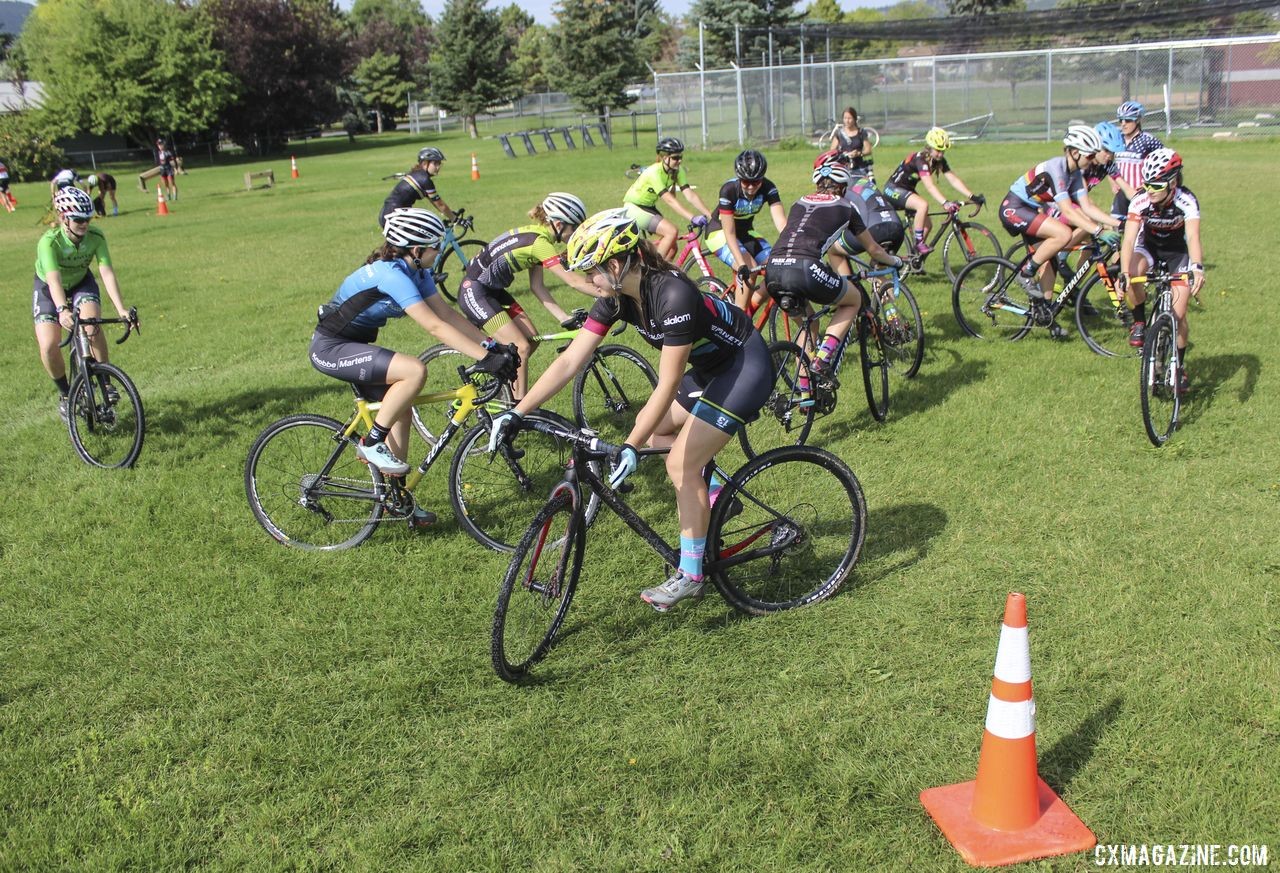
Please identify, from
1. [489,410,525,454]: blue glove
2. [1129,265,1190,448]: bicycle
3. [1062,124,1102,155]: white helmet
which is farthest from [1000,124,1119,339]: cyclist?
[489,410,525,454]: blue glove

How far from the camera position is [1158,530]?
6.34 metres

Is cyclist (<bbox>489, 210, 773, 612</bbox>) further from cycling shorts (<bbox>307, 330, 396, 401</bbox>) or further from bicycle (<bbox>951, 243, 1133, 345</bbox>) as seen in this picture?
bicycle (<bbox>951, 243, 1133, 345</bbox>)

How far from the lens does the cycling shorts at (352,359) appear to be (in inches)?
251

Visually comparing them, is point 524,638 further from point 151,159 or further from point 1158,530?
point 151,159

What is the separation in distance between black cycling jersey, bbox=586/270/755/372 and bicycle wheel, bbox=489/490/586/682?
946mm

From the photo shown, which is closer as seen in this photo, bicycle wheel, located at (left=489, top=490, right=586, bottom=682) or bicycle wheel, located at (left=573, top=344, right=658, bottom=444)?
bicycle wheel, located at (left=489, top=490, right=586, bottom=682)

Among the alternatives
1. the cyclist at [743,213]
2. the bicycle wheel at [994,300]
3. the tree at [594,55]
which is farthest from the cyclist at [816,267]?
the tree at [594,55]

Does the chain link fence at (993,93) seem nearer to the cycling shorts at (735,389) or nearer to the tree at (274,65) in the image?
the cycling shorts at (735,389)

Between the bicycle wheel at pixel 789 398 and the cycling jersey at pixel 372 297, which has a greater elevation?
the cycling jersey at pixel 372 297

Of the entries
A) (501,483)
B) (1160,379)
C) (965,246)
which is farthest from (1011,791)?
(965,246)

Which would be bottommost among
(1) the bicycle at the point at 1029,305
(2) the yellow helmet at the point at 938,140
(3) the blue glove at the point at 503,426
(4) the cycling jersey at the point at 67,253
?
(1) the bicycle at the point at 1029,305

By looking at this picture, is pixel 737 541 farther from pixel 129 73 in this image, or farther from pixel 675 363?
pixel 129 73

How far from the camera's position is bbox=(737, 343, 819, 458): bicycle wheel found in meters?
7.59

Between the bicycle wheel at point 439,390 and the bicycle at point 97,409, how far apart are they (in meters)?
2.26
